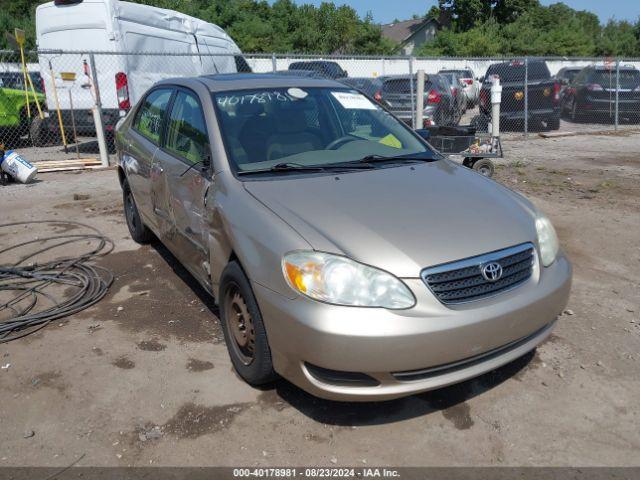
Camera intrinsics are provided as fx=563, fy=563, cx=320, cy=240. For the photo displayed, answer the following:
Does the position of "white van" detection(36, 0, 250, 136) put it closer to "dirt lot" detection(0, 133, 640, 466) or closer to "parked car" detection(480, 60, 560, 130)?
"parked car" detection(480, 60, 560, 130)

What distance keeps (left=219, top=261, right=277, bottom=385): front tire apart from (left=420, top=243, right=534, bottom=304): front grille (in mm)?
888

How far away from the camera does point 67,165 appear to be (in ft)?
34.3

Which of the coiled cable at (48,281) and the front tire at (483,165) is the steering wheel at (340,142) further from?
the front tire at (483,165)

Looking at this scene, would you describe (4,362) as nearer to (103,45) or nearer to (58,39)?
(103,45)

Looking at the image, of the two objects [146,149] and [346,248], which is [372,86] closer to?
[146,149]

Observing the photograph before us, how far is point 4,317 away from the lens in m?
4.18

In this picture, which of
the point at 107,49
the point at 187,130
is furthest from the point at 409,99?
the point at 187,130

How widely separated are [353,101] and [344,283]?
2.13 m

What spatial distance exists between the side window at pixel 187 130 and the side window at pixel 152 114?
10.8 inches

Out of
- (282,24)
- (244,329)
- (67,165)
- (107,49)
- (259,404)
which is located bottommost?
(259,404)

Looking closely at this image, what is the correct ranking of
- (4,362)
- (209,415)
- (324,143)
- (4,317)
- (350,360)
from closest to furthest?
(350,360), (209,415), (4,362), (324,143), (4,317)

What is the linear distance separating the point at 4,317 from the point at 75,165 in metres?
6.96

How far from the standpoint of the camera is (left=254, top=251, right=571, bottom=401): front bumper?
8.00ft

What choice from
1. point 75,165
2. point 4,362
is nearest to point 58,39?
point 75,165
